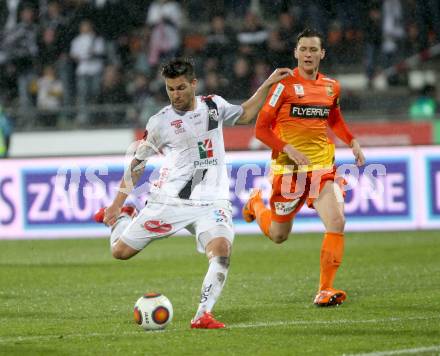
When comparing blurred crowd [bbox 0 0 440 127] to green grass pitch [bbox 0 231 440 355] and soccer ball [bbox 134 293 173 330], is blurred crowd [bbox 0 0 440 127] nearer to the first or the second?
green grass pitch [bbox 0 231 440 355]

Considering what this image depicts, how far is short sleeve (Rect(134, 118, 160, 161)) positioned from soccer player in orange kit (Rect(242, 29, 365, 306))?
1.33 m

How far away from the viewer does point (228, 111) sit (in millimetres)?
7871

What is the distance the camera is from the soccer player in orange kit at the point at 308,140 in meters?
8.93

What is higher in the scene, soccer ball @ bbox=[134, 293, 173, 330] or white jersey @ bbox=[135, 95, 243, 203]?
white jersey @ bbox=[135, 95, 243, 203]

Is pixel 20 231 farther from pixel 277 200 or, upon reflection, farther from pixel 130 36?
pixel 277 200

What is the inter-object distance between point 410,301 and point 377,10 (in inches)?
457

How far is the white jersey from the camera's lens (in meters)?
7.74

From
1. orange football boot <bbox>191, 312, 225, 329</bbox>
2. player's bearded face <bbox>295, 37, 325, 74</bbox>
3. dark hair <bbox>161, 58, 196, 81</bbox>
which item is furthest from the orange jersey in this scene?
orange football boot <bbox>191, 312, 225, 329</bbox>

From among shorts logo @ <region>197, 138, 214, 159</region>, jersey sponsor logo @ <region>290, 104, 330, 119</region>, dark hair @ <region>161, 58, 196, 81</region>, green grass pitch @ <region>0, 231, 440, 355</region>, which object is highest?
dark hair @ <region>161, 58, 196, 81</region>

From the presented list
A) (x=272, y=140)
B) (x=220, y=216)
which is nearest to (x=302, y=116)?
(x=272, y=140)

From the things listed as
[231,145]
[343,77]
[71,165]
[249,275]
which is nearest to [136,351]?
[249,275]

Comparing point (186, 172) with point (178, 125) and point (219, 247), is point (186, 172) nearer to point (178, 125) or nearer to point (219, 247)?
point (178, 125)

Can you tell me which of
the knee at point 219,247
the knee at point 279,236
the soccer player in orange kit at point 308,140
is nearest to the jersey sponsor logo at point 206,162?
the knee at point 219,247

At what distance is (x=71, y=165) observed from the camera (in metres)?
15.7
